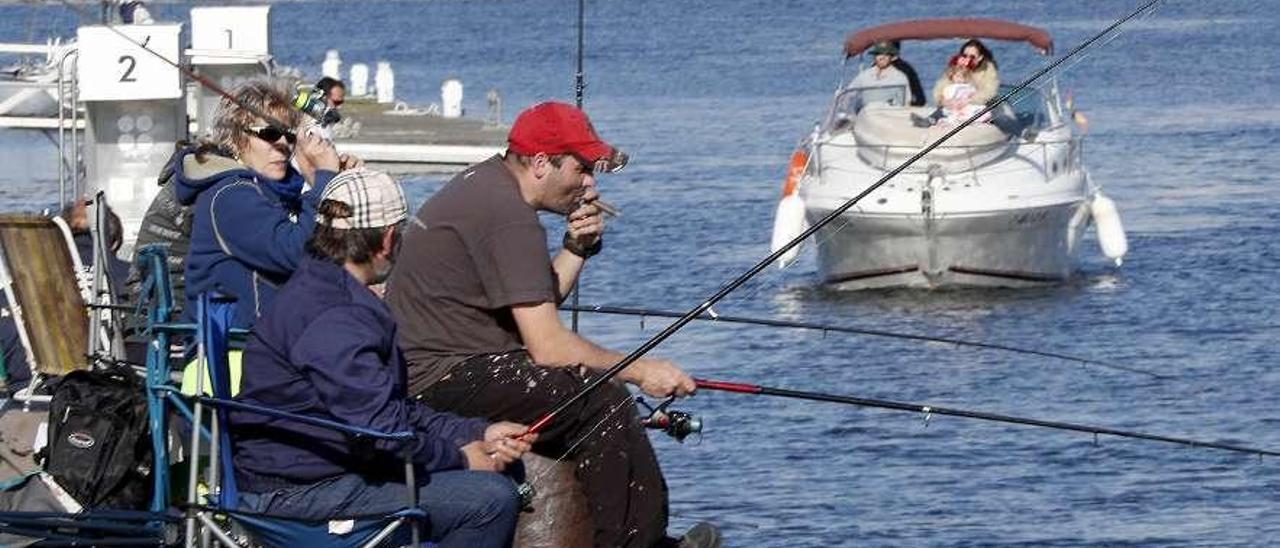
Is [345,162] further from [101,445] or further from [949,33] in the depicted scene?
[949,33]

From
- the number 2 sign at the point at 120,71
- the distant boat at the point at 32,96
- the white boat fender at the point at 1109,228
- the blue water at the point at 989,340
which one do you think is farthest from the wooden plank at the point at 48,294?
the white boat fender at the point at 1109,228

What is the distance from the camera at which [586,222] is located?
6527mm

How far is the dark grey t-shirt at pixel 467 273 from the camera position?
6156 millimetres

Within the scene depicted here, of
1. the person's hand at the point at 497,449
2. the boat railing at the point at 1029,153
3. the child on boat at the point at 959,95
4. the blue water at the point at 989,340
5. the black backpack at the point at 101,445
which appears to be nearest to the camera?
the person's hand at the point at 497,449

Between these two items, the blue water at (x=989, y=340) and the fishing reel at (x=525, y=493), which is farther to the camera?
the blue water at (x=989, y=340)

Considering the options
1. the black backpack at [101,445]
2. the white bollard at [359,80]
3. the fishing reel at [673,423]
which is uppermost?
the fishing reel at [673,423]

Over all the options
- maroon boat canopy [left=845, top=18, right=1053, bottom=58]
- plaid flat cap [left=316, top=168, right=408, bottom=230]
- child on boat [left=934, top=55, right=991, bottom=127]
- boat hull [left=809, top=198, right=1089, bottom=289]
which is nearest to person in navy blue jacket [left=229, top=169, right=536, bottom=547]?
plaid flat cap [left=316, top=168, right=408, bottom=230]

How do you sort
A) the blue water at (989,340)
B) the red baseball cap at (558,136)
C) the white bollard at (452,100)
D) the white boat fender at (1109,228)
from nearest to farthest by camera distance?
1. the red baseball cap at (558,136)
2. the blue water at (989,340)
3. the white boat fender at (1109,228)
4. the white bollard at (452,100)

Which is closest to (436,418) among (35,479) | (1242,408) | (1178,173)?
(35,479)

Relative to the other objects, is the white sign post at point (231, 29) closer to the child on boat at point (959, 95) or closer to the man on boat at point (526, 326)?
the child on boat at point (959, 95)

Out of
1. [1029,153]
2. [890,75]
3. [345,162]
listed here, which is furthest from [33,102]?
[345,162]

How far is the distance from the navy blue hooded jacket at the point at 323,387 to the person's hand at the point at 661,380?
2.07ft

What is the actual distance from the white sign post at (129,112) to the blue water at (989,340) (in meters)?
2.60

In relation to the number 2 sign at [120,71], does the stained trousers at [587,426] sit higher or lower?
lower
